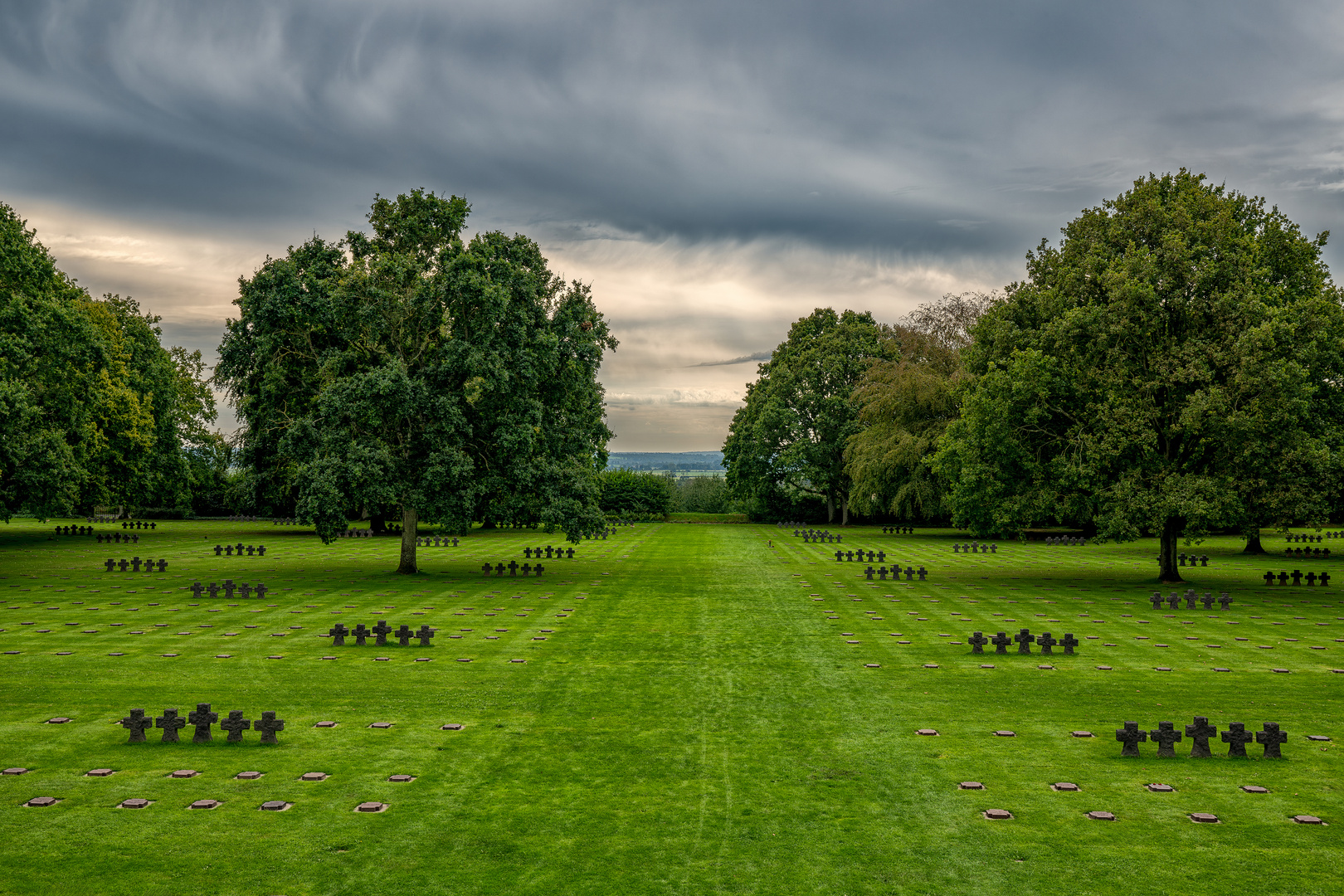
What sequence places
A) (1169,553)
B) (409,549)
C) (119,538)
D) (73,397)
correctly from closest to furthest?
1. (1169,553)
2. (409,549)
3. (73,397)
4. (119,538)

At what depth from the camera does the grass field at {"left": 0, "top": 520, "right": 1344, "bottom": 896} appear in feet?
25.1

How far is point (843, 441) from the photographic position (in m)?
72.0

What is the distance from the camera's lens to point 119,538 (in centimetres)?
4981

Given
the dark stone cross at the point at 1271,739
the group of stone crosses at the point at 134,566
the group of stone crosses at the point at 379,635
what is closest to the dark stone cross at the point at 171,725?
the group of stone crosses at the point at 379,635

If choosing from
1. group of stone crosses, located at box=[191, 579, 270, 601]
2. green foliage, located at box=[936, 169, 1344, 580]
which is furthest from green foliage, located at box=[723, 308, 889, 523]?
group of stone crosses, located at box=[191, 579, 270, 601]

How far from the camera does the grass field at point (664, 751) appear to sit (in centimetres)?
766

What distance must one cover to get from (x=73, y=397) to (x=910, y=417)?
46.4 meters

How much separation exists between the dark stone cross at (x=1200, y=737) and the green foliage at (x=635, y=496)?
2959 inches

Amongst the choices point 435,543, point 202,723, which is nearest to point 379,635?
point 202,723

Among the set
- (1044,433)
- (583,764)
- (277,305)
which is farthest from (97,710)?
(1044,433)

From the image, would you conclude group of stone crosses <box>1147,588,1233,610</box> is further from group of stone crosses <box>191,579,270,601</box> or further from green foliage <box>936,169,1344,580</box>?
group of stone crosses <box>191,579,270,601</box>

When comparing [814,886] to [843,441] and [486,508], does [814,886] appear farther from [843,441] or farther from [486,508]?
[843,441]

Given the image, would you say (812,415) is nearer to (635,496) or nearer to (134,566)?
(635,496)

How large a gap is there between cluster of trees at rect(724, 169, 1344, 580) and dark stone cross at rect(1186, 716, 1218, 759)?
1754 centimetres
